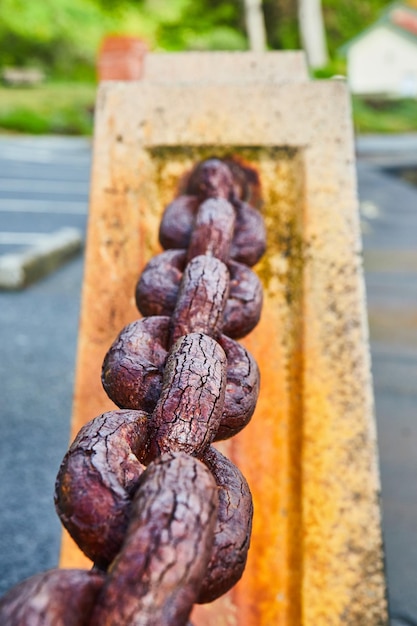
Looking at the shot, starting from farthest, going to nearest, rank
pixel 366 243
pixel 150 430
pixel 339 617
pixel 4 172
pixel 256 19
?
pixel 256 19 → pixel 4 172 → pixel 366 243 → pixel 339 617 → pixel 150 430

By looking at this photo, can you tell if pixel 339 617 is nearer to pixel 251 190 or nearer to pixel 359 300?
pixel 359 300

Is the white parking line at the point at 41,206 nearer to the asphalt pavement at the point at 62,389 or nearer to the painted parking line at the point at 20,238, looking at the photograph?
the asphalt pavement at the point at 62,389

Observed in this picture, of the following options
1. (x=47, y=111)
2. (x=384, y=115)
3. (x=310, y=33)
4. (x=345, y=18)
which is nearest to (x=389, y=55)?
(x=345, y=18)

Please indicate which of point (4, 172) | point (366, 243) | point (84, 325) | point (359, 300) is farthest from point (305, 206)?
point (4, 172)

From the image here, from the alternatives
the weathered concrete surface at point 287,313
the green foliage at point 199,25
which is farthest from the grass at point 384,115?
the weathered concrete surface at point 287,313

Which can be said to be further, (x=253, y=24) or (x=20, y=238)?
(x=253, y=24)

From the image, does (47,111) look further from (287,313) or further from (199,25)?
(287,313)

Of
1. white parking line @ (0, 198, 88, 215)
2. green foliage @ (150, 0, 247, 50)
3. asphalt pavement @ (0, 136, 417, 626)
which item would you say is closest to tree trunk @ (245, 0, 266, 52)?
green foliage @ (150, 0, 247, 50)
